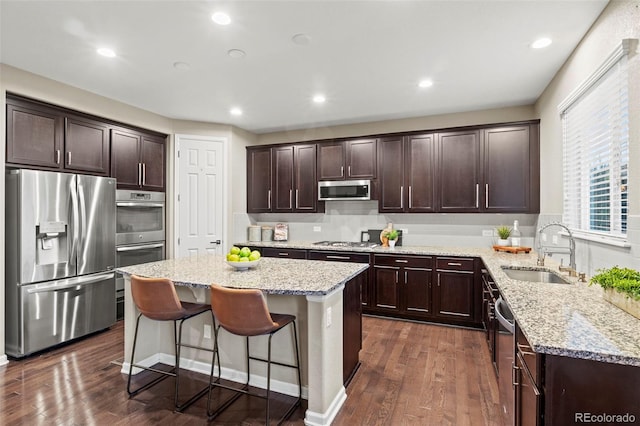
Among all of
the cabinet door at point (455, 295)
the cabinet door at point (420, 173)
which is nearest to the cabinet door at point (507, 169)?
the cabinet door at point (420, 173)

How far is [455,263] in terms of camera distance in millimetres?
3914

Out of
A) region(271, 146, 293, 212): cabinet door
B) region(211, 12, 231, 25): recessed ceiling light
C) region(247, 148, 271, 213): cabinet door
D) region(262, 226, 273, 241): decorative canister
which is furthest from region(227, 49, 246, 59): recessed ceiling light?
region(262, 226, 273, 241): decorative canister

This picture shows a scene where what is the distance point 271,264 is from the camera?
9.73ft

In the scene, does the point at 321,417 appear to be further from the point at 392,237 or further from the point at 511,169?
the point at 511,169

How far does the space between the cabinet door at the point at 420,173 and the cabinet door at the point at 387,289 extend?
2.94 feet

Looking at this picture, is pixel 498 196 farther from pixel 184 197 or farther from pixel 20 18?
pixel 20 18

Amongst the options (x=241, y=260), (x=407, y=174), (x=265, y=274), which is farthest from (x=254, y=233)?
(x=265, y=274)

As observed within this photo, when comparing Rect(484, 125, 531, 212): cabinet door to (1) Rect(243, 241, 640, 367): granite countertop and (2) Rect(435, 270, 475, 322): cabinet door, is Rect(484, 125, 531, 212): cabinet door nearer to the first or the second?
(2) Rect(435, 270, 475, 322): cabinet door

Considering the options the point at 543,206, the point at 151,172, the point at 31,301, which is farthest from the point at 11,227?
the point at 543,206

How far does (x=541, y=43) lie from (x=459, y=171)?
1799 millimetres

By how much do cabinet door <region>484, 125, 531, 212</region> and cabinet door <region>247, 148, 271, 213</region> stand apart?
316cm

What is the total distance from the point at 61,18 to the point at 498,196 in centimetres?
451

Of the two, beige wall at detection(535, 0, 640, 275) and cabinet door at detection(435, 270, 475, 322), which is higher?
beige wall at detection(535, 0, 640, 275)

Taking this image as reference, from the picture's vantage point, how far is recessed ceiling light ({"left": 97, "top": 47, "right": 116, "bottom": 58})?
9.01ft
